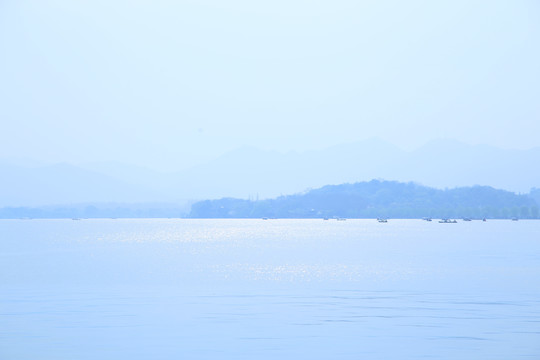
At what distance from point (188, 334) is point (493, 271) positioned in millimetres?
33236

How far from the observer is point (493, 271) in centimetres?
5784

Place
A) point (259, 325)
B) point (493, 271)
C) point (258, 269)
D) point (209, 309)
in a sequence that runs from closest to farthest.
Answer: point (259, 325) < point (209, 309) < point (493, 271) < point (258, 269)

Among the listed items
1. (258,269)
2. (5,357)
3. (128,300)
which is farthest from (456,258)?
(5,357)

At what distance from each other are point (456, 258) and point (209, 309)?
142 ft

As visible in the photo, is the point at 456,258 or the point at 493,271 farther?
the point at 456,258

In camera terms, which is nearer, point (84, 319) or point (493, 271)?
point (84, 319)

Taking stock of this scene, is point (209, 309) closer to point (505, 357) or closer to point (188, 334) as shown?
point (188, 334)

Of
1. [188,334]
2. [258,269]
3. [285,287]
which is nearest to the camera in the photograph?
[188,334]

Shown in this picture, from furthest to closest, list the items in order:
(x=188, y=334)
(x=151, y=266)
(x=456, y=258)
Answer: (x=456, y=258) → (x=151, y=266) → (x=188, y=334)

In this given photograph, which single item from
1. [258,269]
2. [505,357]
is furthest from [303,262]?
[505,357]

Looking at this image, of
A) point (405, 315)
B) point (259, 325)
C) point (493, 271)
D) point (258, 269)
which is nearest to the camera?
point (259, 325)

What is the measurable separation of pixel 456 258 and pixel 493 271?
59.6ft

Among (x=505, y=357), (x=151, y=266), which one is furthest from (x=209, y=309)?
(x=151, y=266)

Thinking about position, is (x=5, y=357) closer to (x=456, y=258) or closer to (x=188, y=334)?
(x=188, y=334)
